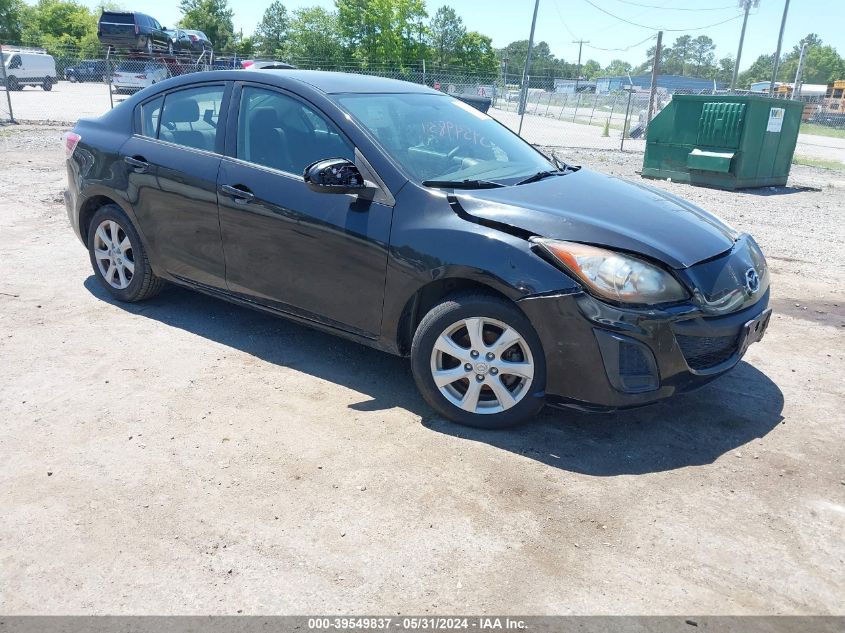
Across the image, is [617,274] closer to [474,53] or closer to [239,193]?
[239,193]

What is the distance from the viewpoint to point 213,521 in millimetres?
2943

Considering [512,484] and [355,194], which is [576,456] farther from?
[355,194]

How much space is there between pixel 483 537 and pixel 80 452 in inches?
77.7

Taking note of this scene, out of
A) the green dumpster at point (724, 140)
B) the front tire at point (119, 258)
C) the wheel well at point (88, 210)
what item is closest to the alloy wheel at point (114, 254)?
the front tire at point (119, 258)

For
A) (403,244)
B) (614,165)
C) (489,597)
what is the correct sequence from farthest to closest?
(614,165) < (403,244) < (489,597)

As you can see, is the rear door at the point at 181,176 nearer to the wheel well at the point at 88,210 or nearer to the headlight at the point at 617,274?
the wheel well at the point at 88,210

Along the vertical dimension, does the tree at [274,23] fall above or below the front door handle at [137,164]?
above

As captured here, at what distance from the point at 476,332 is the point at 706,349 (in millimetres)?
1131

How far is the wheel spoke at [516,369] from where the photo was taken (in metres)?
3.49

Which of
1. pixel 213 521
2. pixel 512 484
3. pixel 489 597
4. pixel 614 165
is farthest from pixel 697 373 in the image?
pixel 614 165

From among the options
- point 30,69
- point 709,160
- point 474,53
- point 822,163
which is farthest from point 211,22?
point 709,160

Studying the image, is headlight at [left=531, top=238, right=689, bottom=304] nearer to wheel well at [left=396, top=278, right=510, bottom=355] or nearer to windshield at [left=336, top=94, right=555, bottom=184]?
wheel well at [left=396, top=278, right=510, bottom=355]

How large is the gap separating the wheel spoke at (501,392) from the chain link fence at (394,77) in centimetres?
1129

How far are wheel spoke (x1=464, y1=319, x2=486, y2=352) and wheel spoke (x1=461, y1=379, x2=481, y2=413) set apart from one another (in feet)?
0.61
